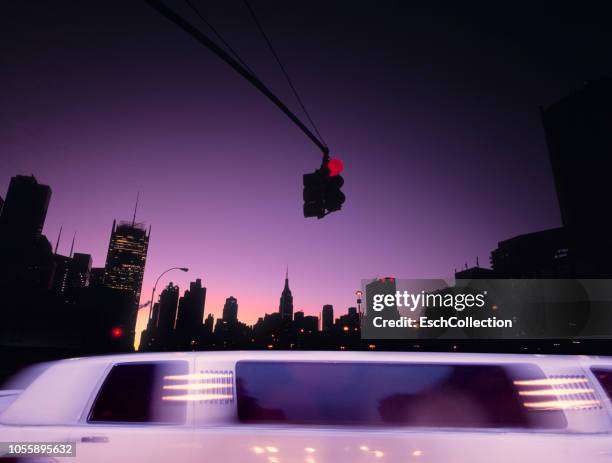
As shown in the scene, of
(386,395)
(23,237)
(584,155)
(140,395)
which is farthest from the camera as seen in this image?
(23,237)

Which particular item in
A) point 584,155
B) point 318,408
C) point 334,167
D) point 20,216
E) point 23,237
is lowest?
point 318,408

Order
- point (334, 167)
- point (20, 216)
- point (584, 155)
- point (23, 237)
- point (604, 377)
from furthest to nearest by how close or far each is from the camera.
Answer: point (20, 216)
point (23, 237)
point (584, 155)
point (334, 167)
point (604, 377)

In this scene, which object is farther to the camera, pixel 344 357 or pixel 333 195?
pixel 333 195

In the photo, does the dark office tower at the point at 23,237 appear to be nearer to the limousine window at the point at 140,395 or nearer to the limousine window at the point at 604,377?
the limousine window at the point at 140,395

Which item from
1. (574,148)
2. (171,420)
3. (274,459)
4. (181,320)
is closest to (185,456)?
(171,420)

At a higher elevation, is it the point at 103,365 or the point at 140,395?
the point at 103,365

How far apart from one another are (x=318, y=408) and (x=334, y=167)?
4002mm

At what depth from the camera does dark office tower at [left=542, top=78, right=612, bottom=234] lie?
12131 centimetres

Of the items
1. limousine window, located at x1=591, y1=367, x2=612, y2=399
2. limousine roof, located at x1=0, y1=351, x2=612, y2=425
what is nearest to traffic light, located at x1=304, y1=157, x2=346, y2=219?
limousine roof, located at x1=0, y1=351, x2=612, y2=425

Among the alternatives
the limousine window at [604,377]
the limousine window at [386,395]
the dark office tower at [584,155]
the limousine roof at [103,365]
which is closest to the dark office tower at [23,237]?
the limousine roof at [103,365]

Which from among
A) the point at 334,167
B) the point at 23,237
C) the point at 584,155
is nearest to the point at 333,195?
the point at 334,167

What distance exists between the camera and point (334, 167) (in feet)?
20.6

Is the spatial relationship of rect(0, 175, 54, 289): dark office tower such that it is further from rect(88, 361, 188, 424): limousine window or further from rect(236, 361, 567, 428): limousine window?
rect(236, 361, 567, 428): limousine window

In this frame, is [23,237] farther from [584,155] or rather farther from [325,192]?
[584,155]
